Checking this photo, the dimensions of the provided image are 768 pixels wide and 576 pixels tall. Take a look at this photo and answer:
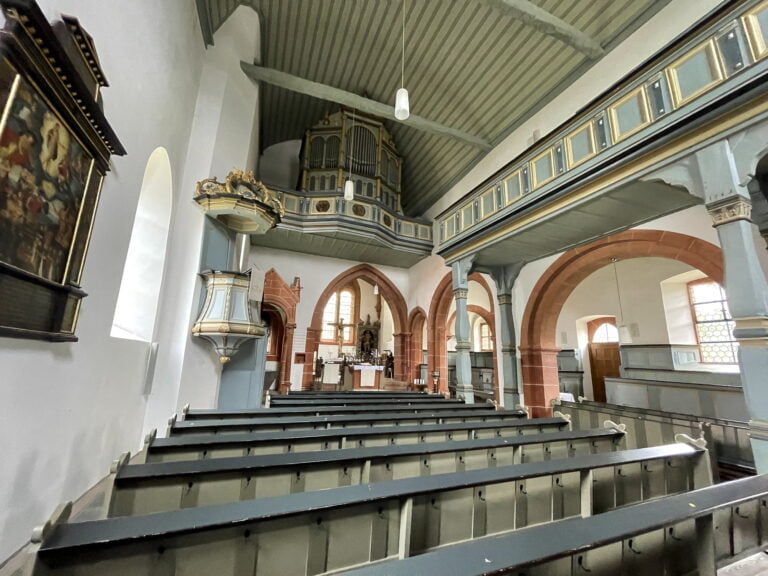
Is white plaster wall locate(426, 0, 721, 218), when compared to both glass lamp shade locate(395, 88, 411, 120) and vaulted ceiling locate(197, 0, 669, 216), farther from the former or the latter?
glass lamp shade locate(395, 88, 411, 120)

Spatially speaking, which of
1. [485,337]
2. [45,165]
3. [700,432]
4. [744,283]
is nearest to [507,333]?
[700,432]

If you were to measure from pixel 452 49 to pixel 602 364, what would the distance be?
358 inches

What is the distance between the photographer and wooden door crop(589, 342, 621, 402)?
31.0 ft

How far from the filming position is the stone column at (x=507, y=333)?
628 centimetres

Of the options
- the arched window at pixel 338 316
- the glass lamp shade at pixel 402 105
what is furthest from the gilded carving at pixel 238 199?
the arched window at pixel 338 316

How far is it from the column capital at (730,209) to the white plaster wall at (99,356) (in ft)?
14.1

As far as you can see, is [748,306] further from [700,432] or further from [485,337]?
[485,337]

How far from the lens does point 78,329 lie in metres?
2.27

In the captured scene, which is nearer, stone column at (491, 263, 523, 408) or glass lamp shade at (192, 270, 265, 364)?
glass lamp shade at (192, 270, 265, 364)

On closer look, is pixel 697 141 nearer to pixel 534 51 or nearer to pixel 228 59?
pixel 534 51

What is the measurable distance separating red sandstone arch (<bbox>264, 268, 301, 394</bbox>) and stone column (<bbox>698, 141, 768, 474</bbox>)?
8167 mm

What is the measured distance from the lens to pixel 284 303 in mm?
8852

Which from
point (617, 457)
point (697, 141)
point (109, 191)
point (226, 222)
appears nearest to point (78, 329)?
point (109, 191)

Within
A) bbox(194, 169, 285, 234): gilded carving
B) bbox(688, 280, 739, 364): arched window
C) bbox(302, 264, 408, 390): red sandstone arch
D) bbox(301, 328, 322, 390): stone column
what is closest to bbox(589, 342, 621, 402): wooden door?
bbox(688, 280, 739, 364): arched window
